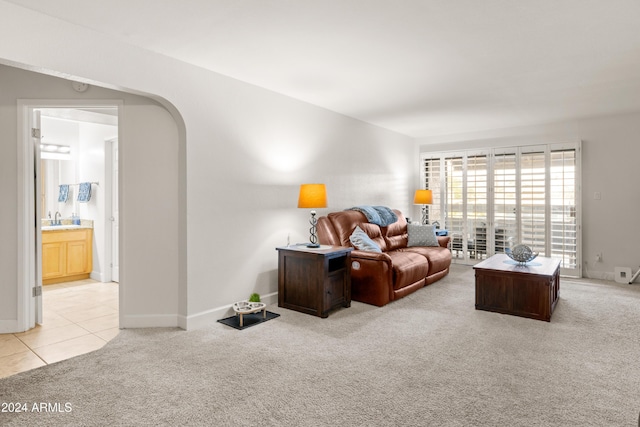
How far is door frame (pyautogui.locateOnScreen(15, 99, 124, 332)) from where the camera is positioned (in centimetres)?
329

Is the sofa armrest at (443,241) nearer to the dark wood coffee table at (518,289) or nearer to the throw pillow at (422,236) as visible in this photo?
the throw pillow at (422,236)

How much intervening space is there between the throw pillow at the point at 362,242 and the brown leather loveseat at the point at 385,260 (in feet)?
0.30

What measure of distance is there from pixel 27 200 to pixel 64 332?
4.05 feet

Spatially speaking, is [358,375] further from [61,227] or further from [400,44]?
[61,227]

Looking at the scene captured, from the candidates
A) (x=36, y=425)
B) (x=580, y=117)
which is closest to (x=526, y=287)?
(x=580, y=117)

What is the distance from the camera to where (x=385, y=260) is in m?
4.03

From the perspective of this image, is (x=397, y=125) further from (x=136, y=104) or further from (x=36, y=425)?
(x=36, y=425)

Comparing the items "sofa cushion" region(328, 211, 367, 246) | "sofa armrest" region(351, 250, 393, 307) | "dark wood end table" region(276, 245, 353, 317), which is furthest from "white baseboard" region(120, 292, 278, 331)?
"sofa cushion" region(328, 211, 367, 246)

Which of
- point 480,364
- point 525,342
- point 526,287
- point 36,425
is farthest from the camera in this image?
point 526,287

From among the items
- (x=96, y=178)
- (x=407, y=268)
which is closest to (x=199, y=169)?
(x=407, y=268)

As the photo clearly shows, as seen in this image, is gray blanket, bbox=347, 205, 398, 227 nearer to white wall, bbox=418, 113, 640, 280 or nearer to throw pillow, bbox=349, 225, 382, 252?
throw pillow, bbox=349, 225, 382, 252

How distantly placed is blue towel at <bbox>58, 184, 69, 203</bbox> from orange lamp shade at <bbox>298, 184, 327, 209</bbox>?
430 centimetres

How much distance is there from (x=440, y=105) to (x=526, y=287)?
8.11 feet

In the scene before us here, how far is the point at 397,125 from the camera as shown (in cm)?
604
